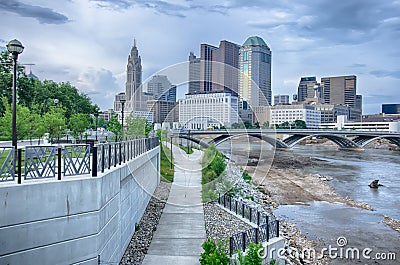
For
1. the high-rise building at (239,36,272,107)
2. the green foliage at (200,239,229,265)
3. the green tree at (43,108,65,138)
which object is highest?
the high-rise building at (239,36,272,107)

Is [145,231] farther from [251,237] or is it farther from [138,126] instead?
[138,126]

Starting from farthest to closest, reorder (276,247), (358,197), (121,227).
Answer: (358,197) → (276,247) → (121,227)

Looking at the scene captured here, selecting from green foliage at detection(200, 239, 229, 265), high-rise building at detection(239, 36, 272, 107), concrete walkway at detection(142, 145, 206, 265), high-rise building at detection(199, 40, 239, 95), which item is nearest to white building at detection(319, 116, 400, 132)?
high-rise building at detection(239, 36, 272, 107)

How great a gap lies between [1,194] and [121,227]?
170 inches

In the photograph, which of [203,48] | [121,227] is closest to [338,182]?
[203,48]

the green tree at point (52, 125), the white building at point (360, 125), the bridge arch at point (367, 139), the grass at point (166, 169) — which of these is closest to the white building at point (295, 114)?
the white building at point (360, 125)

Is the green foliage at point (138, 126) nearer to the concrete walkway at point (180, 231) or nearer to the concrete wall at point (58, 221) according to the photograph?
the concrete walkway at point (180, 231)

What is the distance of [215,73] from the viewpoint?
17453 mm

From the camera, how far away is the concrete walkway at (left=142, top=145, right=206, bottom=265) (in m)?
10.5

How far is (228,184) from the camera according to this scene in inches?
783

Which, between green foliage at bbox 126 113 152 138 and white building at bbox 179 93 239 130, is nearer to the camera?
white building at bbox 179 93 239 130

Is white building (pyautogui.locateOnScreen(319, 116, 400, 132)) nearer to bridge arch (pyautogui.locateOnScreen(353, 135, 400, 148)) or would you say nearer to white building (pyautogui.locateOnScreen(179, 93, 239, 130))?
bridge arch (pyautogui.locateOnScreen(353, 135, 400, 148))

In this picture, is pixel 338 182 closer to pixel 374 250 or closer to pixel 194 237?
pixel 374 250

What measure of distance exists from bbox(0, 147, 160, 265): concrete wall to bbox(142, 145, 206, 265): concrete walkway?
2429mm
